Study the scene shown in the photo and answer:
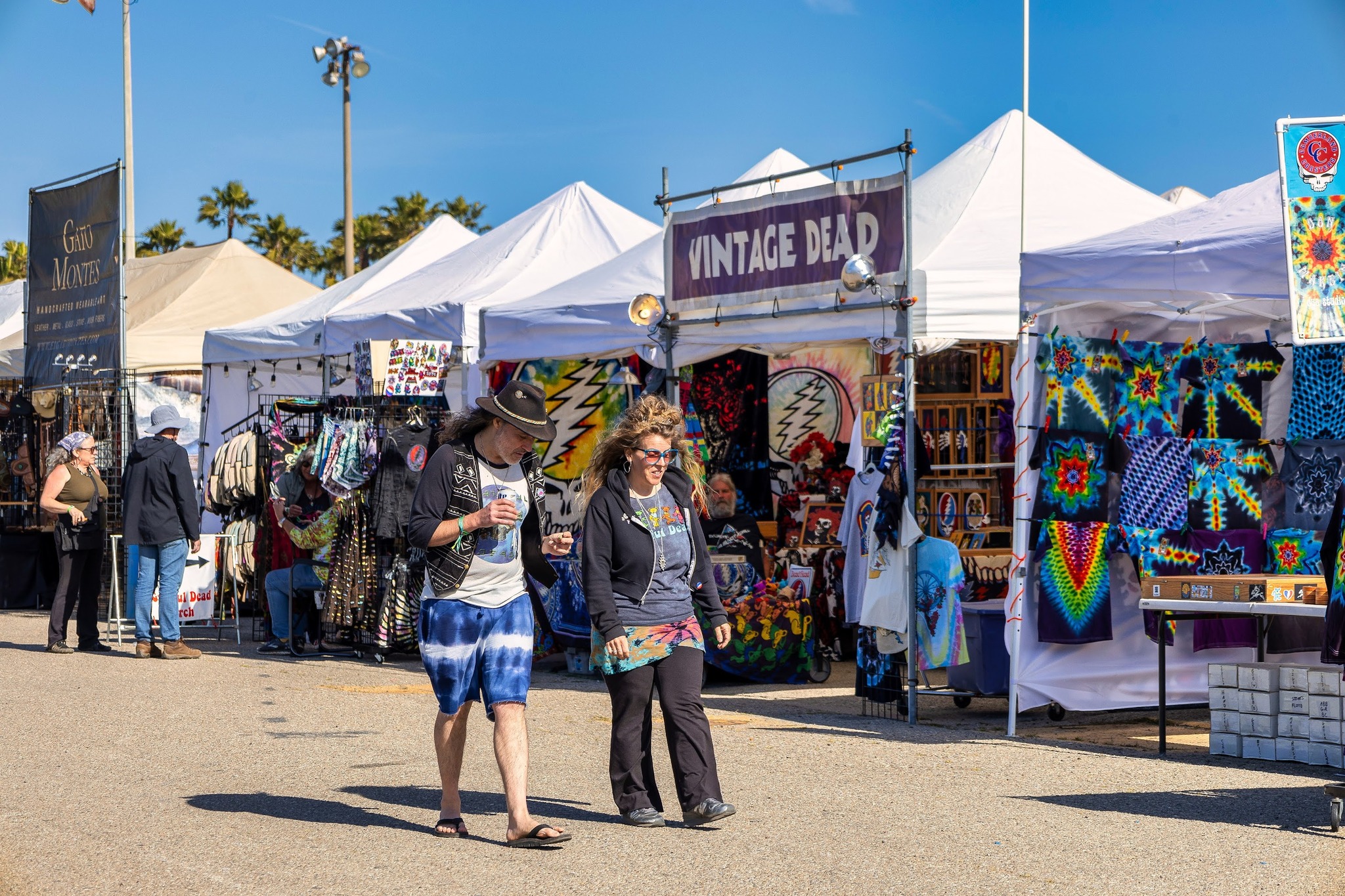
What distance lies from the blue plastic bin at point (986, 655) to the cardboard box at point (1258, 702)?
5.42 ft

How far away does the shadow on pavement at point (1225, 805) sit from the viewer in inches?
256

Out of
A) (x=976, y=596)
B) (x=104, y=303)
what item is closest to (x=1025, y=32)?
(x=976, y=596)

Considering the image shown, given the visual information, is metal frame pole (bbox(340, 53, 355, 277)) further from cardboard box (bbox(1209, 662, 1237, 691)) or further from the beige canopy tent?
cardboard box (bbox(1209, 662, 1237, 691))

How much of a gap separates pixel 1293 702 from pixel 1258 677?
244 millimetres

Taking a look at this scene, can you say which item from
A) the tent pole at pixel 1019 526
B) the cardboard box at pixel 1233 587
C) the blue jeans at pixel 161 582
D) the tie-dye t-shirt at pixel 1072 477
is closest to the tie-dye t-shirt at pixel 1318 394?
the tie-dye t-shirt at pixel 1072 477

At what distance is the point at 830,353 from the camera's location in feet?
48.5

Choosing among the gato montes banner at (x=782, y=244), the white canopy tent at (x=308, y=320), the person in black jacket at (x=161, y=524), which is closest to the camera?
the gato montes banner at (x=782, y=244)

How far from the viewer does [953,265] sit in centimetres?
1023

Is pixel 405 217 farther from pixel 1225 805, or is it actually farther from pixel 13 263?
pixel 1225 805

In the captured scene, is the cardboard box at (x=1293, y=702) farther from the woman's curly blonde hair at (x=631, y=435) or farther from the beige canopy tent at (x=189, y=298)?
the beige canopy tent at (x=189, y=298)

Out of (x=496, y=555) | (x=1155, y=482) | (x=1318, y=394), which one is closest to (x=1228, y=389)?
(x=1318, y=394)

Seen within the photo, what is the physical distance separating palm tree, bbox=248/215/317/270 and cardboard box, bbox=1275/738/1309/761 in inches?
1766

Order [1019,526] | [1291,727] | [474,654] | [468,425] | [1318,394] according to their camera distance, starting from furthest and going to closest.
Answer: [1318,394], [1019,526], [1291,727], [468,425], [474,654]

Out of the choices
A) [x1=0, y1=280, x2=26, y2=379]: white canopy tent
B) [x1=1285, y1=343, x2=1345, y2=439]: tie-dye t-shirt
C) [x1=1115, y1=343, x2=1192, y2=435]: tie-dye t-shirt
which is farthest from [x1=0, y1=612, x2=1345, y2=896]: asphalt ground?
[x1=0, y1=280, x2=26, y2=379]: white canopy tent
